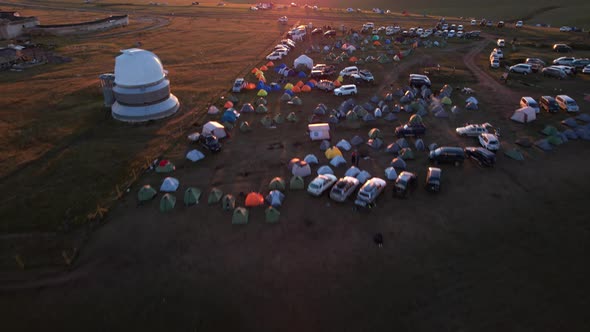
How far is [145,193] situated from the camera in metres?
24.3

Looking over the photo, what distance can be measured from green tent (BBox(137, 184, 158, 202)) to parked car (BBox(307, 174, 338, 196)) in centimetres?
1130

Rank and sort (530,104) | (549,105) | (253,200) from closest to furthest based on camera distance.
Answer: (253,200) → (549,105) → (530,104)

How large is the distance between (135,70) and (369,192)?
28.0 metres

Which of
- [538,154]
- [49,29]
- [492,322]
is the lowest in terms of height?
[492,322]

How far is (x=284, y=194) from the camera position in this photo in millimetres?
24656

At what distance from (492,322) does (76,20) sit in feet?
383

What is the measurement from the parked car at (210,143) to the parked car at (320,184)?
10095mm

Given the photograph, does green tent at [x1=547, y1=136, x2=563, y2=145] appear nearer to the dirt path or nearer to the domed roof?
the dirt path

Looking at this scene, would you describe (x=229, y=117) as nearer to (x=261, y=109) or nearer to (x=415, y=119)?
(x=261, y=109)

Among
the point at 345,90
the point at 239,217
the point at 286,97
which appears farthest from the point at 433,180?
the point at 286,97

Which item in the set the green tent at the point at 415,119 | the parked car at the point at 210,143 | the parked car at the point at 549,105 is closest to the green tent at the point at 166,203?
the parked car at the point at 210,143

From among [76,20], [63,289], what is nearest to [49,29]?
[76,20]

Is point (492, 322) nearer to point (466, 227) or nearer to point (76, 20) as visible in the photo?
point (466, 227)

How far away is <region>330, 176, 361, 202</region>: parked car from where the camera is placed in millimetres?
23516
